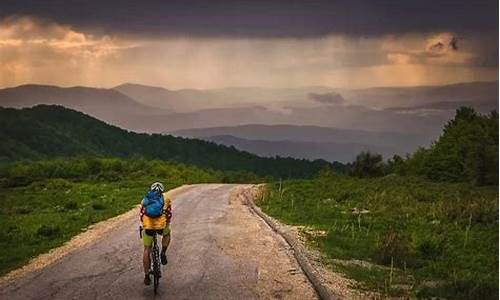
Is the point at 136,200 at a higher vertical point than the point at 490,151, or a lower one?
lower

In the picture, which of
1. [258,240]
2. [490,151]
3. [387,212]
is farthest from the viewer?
[490,151]

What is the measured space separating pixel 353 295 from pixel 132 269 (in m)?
5.41

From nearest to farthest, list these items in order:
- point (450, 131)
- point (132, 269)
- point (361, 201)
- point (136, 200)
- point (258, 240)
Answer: point (132, 269)
point (258, 240)
point (361, 201)
point (136, 200)
point (450, 131)

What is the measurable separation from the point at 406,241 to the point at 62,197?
29852 mm

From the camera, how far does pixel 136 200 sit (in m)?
37.4

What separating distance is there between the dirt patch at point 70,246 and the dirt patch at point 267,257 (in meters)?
4.41

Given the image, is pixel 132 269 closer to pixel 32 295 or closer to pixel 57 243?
pixel 32 295

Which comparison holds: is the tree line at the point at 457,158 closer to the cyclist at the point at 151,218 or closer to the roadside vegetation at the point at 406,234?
the roadside vegetation at the point at 406,234

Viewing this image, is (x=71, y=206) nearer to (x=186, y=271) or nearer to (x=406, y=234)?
(x=406, y=234)

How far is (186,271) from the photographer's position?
14336 mm

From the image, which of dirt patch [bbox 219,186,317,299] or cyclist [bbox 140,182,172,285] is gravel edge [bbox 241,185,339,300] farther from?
cyclist [bbox 140,182,172,285]

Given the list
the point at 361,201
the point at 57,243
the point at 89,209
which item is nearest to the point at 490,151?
the point at 361,201

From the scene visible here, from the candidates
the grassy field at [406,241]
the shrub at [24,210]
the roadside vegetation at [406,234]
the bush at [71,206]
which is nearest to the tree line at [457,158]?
the roadside vegetation at [406,234]

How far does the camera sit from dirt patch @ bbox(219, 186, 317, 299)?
12430 millimetres
